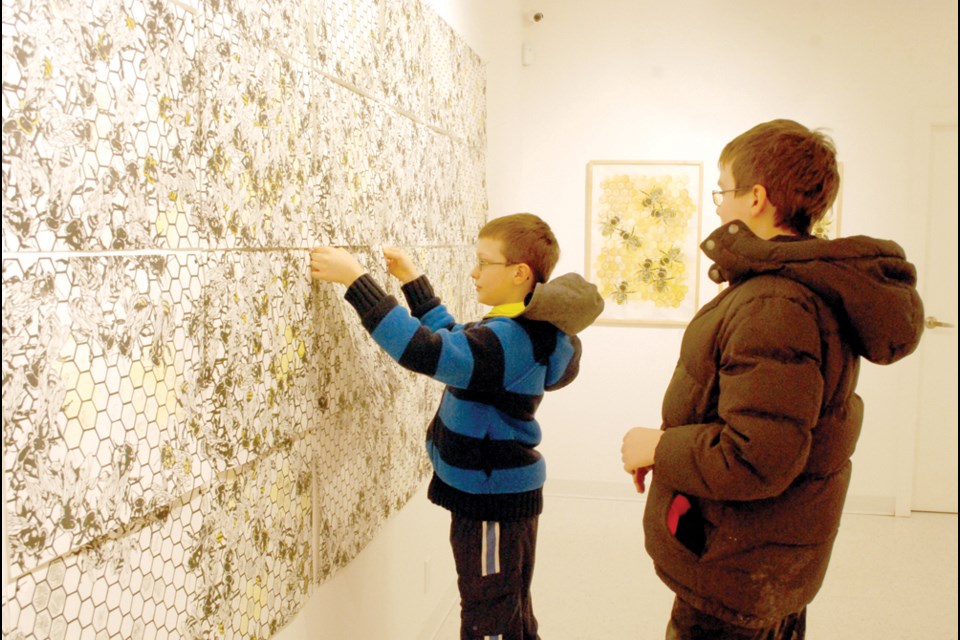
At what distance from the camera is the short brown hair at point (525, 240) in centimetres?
180

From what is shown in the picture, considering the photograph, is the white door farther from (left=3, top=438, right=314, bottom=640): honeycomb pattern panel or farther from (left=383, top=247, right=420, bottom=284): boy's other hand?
(left=3, top=438, right=314, bottom=640): honeycomb pattern panel

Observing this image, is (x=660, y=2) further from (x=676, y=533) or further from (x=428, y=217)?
(x=676, y=533)

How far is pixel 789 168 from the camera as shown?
123 centimetres

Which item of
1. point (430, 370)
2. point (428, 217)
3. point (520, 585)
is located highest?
point (428, 217)

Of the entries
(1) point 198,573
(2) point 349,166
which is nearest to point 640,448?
(1) point 198,573

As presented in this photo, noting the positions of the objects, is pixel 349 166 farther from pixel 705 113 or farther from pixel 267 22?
pixel 705 113

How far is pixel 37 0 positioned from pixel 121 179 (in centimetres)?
21

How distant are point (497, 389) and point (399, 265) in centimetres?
40

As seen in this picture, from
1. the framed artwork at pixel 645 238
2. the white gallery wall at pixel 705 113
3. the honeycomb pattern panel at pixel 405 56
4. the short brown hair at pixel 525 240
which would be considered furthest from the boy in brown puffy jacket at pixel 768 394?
the framed artwork at pixel 645 238

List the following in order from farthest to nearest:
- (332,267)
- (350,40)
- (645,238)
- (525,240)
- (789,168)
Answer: (645,238) → (525,240) → (350,40) → (332,267) → (789,168)

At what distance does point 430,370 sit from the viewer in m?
1.54

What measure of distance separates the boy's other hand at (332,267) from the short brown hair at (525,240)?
0.42 m

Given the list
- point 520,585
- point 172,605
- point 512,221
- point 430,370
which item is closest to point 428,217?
point 512,221

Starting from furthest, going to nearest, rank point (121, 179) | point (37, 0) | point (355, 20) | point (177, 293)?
point (355, 20), point (177, 293), point (121, 179), point (37, 0)
